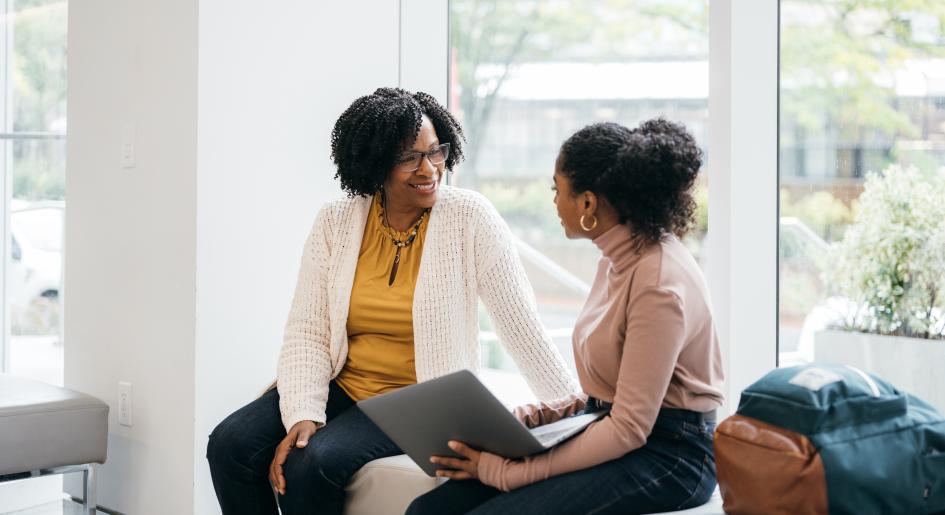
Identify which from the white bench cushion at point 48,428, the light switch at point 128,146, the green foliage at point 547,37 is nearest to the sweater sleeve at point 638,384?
the green foliage at point 547,37

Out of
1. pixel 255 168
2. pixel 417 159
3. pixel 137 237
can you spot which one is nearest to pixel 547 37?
pixel 417 159

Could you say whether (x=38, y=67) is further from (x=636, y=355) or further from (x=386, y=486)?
(x=636, y=355)

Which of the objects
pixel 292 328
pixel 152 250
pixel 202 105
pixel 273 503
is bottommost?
pixel 273 503

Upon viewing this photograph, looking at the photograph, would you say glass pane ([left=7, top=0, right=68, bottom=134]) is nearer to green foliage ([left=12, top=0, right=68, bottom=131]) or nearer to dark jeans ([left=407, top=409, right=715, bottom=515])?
green foliage ([left=12, top=0, right=68, bottom=131])

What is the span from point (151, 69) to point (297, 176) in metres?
Result: 0.48

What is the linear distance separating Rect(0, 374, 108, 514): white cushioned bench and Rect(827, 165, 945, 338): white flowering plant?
1.93m

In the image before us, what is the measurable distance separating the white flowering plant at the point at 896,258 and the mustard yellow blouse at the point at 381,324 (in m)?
0.96

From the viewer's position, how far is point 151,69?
271 cm

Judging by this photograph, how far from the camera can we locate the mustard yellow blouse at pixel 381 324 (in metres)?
2.24

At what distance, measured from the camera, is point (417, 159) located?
2256 millimetres

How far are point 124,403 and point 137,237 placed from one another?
0.48 m

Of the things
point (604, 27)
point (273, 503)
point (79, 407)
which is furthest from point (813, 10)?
point (79, 407)

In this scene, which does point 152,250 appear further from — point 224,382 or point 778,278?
point 778,278

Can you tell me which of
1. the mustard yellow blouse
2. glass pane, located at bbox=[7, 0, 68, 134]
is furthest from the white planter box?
glass pane, located at bbox=[7, 0, 68, 134]
